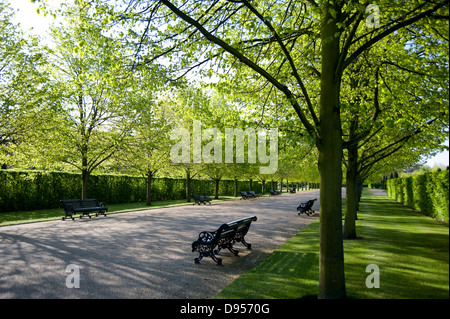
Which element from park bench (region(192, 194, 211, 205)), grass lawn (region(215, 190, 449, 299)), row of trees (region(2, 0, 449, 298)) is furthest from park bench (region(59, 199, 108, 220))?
grass lawn (region(215, 190, 449, 299))

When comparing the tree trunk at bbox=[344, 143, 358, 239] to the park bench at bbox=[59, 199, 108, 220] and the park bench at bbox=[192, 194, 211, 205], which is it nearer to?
the park bench at bbox=[59, 199, 108, 220]

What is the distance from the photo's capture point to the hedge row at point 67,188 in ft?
62.3

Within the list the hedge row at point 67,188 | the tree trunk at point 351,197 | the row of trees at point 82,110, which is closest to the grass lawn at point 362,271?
the tree trunk at point 351,197

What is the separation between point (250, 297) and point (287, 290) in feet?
2.49

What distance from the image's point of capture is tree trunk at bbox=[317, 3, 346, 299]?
15.1ft

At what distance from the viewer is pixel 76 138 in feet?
58.6

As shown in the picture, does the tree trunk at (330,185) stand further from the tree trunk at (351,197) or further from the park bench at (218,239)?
the tree trunk at (351,197)

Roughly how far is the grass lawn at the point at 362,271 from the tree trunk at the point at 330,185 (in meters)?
0.59

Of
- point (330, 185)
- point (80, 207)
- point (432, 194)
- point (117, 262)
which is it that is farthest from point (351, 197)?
point (80, 207)

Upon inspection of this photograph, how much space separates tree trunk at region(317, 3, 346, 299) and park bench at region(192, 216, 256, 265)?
306cm

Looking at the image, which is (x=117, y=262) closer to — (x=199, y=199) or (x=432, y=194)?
(x=432, y=194)

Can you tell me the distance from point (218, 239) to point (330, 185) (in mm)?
3538
